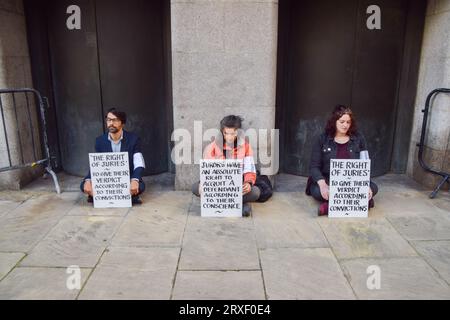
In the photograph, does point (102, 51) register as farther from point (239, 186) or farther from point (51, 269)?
point (51, 269)

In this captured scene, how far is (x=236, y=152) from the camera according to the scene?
5.36 metres

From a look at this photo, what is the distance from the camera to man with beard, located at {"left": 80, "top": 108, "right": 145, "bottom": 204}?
550 centimetres

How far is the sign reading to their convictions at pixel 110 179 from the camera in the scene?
210 inches

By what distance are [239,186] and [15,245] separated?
2.49 metres

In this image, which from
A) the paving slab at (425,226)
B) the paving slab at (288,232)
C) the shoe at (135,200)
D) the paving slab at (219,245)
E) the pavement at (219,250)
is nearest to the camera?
the pavement at (219,250)

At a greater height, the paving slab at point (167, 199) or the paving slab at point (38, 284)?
the paving slab at point (167, 199)

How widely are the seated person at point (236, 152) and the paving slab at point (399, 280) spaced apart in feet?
5.33

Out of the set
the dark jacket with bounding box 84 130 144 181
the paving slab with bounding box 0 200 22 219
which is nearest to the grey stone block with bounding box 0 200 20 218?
the paving slab with bounding box 0 200 22 219

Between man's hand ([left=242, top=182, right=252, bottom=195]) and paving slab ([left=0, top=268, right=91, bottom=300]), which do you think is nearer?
paving slab ([left=0, top=268, right=91, bottom=300])

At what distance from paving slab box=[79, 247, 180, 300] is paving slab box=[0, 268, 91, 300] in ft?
0.50

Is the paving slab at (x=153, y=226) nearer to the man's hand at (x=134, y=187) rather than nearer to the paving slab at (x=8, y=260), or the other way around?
the man's hand at (x=134, y=187)

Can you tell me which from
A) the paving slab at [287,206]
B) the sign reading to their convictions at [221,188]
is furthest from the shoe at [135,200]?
the paving slab at [287,206]

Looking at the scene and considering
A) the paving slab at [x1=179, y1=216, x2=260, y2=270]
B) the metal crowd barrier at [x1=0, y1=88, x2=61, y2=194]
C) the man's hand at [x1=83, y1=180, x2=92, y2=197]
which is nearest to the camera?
the paving slab at [x1=179, y1=216, x2=260, y2=270]

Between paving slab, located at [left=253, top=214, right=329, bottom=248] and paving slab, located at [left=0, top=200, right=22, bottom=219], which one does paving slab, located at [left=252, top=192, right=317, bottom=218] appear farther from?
paving slab, located at [left=0, top=200, right=22, bottom=219]
